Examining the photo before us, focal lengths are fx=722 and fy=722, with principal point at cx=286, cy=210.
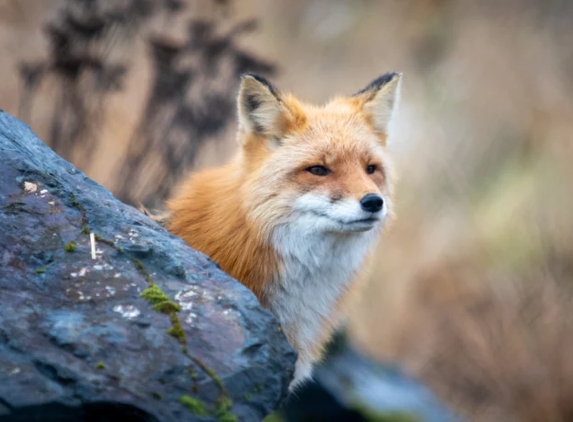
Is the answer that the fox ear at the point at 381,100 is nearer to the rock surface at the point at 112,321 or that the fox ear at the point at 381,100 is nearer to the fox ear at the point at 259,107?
the fox ear at the point at 259,107

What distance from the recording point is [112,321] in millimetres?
2785

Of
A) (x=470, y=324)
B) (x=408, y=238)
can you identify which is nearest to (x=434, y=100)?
(x=408, y=238)

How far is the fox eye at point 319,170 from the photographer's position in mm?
4066

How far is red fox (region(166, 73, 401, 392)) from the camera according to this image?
12.9ft

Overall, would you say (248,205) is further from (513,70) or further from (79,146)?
(513,70)

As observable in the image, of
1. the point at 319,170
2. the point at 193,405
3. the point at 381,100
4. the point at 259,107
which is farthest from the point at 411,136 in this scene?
the point at 193,405

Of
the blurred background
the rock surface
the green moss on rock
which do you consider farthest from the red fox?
the blurred background

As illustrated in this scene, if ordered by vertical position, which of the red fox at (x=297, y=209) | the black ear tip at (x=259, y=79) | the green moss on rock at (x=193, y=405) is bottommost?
the green moss on rock at (x=193, y=405)

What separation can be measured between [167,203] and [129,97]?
5.09 m

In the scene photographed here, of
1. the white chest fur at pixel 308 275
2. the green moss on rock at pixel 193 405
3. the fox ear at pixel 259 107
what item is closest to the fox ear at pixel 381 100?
the fox ear at pixel 259 107

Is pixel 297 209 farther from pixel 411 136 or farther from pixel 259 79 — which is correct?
pixel 411 136

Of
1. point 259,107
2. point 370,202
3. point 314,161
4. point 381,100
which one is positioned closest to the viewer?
point 370,202

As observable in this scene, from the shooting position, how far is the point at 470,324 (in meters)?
8.12

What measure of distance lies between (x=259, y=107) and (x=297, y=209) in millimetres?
706
